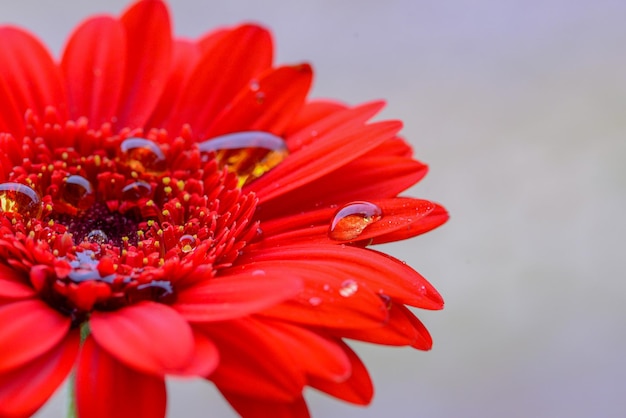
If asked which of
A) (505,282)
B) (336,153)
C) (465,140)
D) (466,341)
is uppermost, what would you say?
(465,140)

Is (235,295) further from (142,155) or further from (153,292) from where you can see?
(142,155)

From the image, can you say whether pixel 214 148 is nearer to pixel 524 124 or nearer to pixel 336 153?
pixel 336 153

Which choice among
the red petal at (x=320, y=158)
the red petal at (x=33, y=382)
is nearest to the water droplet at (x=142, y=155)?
the red petal at (x=320, y=158)

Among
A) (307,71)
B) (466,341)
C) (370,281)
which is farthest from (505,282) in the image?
(370,281)

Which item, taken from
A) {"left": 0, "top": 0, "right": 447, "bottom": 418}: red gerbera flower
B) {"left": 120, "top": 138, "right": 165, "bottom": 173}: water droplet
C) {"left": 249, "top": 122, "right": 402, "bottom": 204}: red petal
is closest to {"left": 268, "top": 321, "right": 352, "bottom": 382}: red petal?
{"left": 0, "top": 0, "right": 447, "bottom": 418}: red gerbera flower

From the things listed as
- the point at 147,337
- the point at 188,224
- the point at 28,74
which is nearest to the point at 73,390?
the point at 147,337

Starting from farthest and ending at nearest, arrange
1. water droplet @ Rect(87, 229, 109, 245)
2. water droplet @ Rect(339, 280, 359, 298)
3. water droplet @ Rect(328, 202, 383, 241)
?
1. water droplet @ Rect(87, 229, 109, 245)
2. water droplet @ Rect(328, 202, 383, 241)
3. water droplet @ Rect(339, 280, 359, 298)

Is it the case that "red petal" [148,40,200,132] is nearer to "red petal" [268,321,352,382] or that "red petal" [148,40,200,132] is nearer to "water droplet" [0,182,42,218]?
"water droplet" [0,182,42,218]

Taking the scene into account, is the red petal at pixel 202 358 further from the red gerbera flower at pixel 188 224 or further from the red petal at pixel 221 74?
the red petal at pixel 221 74
